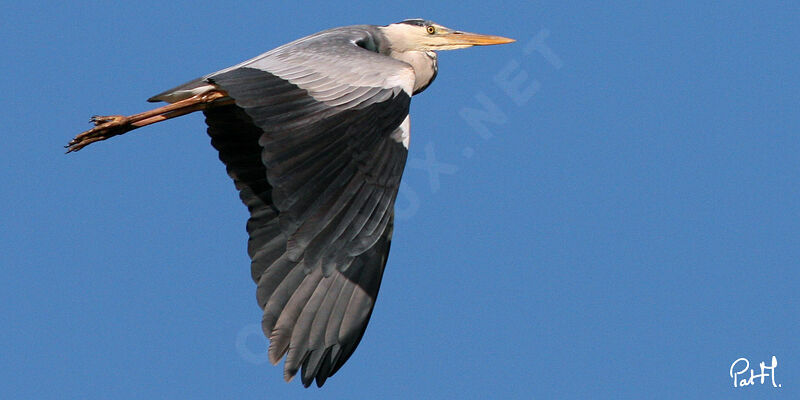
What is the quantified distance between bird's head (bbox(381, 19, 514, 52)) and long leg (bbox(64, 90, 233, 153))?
4.42 ft

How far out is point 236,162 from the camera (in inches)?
363

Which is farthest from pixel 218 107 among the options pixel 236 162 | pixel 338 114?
pixel 338 114

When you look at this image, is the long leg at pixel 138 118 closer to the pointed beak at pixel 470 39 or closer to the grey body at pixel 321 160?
the grey body at pixel 321 160

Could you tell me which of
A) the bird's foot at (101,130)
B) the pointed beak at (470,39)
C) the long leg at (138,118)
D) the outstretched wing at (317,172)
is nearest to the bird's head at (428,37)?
the pointed beak at (470,39)

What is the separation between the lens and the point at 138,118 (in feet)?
29.6

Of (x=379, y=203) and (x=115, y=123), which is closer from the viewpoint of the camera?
(x=379, y=203)

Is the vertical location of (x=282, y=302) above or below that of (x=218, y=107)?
below

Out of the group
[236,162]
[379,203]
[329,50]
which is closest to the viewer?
[379,203]

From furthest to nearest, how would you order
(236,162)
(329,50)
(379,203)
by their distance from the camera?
(236,162)
(329,50)
(379,203)

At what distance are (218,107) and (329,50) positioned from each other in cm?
99

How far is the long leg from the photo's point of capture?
8953mm

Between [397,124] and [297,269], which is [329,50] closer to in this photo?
[397,124]

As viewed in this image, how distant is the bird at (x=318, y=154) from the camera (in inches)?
296

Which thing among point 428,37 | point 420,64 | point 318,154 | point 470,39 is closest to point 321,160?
point 318,154
